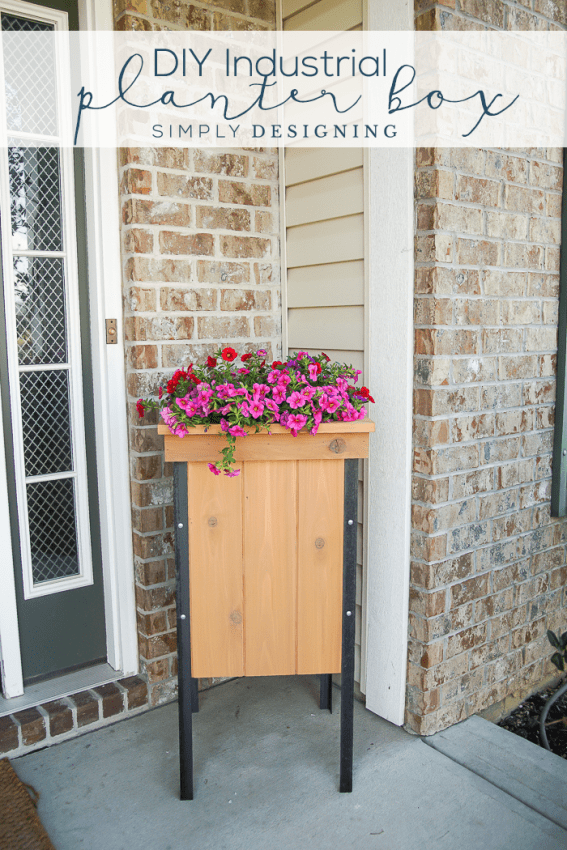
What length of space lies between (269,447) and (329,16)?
56.9 inches

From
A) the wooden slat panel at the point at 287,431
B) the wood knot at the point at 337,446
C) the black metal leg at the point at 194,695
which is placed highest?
the wooden slat panel at the point at 287,431

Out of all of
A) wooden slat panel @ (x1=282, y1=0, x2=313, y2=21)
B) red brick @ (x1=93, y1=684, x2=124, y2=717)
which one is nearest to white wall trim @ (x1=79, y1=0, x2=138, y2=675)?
red brick @ (x1=93, y1=684, x2=124, y2=717)

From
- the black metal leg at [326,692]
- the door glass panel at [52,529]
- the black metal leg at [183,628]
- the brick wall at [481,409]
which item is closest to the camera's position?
the black metal leg at [183,628]

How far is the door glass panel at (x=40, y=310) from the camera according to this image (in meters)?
2.08

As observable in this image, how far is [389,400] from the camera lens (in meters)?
2.05

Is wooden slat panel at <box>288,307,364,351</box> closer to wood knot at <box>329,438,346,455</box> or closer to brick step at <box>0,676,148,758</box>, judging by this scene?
wood knot at <box>329,438,346,455</box>

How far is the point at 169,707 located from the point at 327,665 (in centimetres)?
73

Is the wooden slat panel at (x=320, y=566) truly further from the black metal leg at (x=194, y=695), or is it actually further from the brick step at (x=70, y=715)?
the brick step at (x=70, y=715)

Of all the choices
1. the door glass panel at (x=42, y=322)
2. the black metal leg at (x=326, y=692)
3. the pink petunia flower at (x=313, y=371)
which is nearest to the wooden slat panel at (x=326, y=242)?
the pink petunia flower at (x=313, y=371)

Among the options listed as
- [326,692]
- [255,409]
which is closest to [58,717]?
[326,692]

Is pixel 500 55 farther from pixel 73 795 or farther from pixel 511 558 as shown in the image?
pixel 73 795

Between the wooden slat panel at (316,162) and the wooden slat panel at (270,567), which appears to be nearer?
the wooden slat panel at (270,567)

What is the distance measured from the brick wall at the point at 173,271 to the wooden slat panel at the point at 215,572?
1.51ft

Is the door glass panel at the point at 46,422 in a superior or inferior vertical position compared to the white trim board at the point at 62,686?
superior
